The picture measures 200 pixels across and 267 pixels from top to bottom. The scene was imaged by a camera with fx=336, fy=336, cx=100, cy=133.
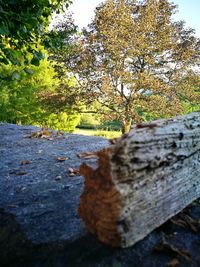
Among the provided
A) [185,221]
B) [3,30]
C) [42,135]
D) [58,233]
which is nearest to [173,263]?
[185,221]

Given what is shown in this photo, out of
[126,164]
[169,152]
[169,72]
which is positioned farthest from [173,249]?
[169,72]

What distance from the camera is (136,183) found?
2.18 meters

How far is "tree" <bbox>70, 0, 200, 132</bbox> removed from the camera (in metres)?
15.9

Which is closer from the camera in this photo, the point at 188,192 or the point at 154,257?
the point at 154,257

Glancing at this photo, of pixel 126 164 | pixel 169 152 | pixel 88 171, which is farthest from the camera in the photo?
pixel 169 152

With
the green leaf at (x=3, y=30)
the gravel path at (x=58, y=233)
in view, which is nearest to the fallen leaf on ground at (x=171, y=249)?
the gravel path at (x=58, y=233)

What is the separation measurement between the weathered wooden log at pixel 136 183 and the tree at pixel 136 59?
1348 centimetres

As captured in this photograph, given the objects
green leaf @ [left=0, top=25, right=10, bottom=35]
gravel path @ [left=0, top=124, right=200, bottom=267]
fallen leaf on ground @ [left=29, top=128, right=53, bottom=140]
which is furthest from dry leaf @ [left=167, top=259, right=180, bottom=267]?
fallen leaf on ground @ [left=29, top=128, right=53, bottom=140]

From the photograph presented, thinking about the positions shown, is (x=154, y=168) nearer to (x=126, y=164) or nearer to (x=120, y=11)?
(x=126, y=164)

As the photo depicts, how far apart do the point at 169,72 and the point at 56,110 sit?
6264mm

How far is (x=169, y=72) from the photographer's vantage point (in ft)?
58.1

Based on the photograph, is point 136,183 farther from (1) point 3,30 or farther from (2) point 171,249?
(1) point 3,30

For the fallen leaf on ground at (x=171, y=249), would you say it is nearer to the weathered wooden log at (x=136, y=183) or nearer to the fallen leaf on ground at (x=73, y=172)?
the weathered wooden log at (x=136, y=183)

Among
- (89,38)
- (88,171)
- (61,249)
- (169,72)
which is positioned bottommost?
(61,249)
